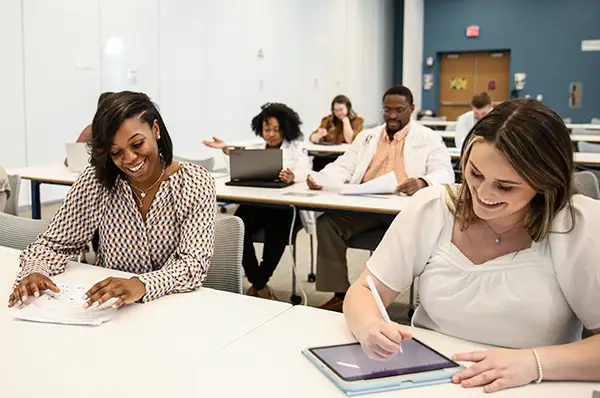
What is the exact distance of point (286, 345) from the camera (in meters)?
1.46

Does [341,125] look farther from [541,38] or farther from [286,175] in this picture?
[541,38]

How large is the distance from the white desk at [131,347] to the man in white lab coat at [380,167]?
1608 millimetres

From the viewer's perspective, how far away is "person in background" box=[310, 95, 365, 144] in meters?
7.24

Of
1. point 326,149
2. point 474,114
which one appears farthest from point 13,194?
point 474,114

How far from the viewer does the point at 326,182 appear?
3688 millimetres

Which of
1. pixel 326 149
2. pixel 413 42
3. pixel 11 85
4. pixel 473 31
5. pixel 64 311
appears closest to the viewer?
pixel 64 311

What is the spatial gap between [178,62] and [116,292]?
246 inches

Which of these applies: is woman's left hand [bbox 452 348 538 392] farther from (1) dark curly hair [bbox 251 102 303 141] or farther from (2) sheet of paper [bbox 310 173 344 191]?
(1) dark curly hair [bbox 251 102 303 141]

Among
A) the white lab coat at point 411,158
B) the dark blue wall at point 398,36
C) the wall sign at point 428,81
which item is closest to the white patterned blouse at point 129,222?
the white lab coat at point 411,158

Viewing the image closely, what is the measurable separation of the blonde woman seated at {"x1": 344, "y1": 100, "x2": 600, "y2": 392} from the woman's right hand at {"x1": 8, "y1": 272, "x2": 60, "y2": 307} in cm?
88

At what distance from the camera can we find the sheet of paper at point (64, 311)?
1.62 meters

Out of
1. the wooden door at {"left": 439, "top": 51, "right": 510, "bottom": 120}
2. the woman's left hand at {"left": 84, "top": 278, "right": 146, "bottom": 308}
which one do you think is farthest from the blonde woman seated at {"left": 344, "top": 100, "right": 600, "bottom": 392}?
the wooden door at {"left": 439, "top": 51, "right": 510, "bottom": 120}

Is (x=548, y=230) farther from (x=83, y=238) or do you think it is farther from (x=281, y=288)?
(x=281, y=288)

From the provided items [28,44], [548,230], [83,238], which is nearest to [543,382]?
[548,230]
